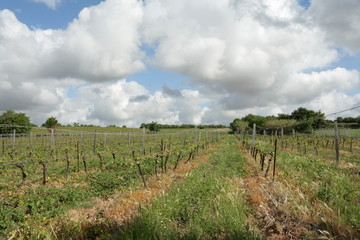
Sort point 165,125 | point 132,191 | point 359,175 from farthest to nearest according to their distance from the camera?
point 165,125 → point 359,175 → point 132,191

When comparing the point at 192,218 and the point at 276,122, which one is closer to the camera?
the point at 192,218

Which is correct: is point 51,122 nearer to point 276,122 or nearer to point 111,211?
point 276,122

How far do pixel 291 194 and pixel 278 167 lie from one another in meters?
4.17

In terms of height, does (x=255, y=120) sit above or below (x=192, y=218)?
above

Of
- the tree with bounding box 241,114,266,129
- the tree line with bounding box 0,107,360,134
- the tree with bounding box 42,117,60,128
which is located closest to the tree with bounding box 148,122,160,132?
the tree line with bounding box 0,107,360,134

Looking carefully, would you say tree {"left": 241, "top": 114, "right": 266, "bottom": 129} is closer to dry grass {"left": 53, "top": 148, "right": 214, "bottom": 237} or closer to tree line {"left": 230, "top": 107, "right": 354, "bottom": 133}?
tree line {"left": 230, "top": 107, "right": 354, "bottom": 133}

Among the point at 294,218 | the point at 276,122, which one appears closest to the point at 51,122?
the point at 276,122

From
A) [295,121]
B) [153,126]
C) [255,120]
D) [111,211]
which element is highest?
[255,120]

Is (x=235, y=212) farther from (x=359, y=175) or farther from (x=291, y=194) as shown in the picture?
(x=359, y=175)

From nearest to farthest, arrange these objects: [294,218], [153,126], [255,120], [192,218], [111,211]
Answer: [294,218] → [192,218] → [111,211] → [153,126] → [255,120]

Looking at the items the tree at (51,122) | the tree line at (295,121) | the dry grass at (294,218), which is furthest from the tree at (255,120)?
the dry grass at (294,218)

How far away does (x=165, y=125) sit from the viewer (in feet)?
311

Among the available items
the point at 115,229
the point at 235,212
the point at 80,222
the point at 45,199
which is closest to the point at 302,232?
the point at 235,212

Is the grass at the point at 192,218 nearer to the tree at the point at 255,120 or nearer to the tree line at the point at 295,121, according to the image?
the tree line at the point at 295,121
